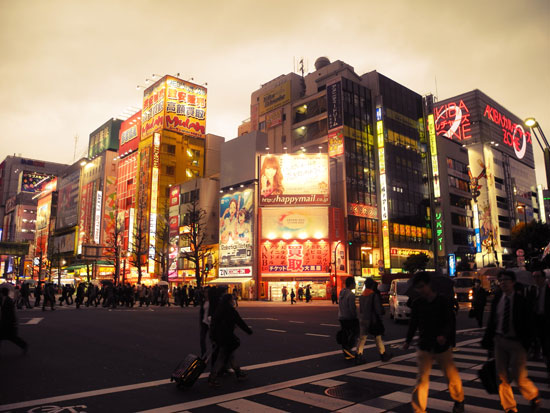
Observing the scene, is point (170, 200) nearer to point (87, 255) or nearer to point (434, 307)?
point (87, 255)

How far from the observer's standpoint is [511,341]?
4961 mm

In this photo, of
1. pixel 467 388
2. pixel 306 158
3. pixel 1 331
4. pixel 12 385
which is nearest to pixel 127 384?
pixel 12 385

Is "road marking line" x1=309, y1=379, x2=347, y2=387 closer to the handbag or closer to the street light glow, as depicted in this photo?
the handbag

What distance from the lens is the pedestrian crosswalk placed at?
555cm

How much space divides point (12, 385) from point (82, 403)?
2.00 m

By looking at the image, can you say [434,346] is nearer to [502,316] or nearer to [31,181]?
[502,316]

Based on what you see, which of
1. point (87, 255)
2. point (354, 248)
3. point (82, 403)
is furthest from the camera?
point (354, 248)

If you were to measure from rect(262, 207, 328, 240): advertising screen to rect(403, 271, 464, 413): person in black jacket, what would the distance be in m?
42.1

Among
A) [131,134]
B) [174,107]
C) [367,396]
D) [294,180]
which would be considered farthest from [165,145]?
[367,396]

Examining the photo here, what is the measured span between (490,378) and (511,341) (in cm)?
59

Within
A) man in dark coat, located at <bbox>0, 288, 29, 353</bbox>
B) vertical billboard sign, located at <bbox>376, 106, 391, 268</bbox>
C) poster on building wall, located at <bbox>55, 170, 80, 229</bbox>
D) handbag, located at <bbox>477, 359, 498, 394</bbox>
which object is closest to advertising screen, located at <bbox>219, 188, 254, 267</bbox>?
vertical billboard sign, located at <bbox>376, 106, 391, 268</bbox>

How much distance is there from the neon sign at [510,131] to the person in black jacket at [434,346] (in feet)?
351

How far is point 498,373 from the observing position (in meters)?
5.02

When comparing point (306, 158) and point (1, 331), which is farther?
point (306, 158)
